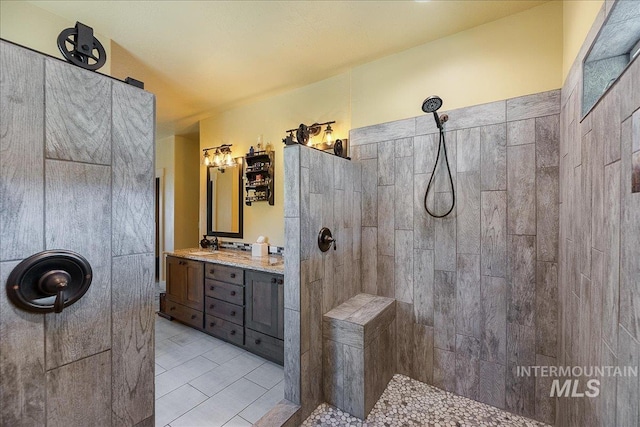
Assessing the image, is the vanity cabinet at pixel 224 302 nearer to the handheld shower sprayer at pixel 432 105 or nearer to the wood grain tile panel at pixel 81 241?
the wood grain tile panel at pixel 81 241

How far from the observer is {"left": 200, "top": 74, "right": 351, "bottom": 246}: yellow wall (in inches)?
111

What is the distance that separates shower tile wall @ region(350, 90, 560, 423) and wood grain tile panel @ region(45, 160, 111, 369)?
1.99 meters

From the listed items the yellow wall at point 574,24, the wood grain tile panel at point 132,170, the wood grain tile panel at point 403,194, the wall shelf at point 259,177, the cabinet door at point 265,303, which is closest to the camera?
the wood grain tile panel at point 132,170

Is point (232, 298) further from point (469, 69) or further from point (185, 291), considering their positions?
point (469, 69)

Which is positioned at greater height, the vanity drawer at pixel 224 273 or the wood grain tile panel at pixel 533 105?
the wood grain tile panel at pixel 533 105

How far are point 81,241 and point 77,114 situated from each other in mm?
416

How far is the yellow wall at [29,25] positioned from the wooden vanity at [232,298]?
7.13ft

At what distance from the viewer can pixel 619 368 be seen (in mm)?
911

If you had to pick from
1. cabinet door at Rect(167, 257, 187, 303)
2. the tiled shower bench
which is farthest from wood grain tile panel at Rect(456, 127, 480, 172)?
cabinet door at Rect(167, 257, 187, 303)

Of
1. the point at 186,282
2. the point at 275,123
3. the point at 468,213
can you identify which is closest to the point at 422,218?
the point at 468,213

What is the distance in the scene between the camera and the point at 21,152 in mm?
763

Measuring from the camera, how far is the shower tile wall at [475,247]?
184 cm

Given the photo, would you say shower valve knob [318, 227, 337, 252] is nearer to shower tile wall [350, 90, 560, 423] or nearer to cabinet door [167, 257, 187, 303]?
shower tile wall [350, 90, 560, 423]

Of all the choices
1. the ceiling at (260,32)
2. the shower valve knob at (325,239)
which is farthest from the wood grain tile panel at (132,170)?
the ceiling at (260,32)
